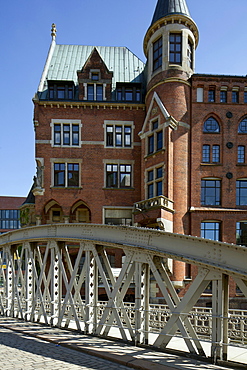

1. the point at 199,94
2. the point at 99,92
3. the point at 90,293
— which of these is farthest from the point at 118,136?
the point at 90,293

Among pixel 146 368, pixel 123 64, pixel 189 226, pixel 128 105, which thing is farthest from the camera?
pixel 123 64

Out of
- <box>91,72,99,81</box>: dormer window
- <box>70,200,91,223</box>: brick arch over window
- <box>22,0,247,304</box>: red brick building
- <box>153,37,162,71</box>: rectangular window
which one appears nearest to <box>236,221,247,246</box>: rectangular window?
<box>22,0,247,304</box>: red brick building

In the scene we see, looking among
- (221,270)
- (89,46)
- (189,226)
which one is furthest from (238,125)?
(221,270)

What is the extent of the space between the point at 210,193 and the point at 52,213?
43.0 ft

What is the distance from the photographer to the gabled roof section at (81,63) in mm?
27984

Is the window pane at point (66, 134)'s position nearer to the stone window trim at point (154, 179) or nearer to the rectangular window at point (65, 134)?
the rectangular window at point (65, 134)

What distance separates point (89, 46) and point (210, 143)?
16.2 metres

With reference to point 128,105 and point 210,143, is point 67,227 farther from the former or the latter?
point 128,105

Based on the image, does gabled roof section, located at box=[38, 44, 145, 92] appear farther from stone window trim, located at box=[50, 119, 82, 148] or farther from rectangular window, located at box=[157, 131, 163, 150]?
rectangular window, located at box=[157, 131, 163, 150]

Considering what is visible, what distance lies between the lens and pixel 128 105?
85.9 ft

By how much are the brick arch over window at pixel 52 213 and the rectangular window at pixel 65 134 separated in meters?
5.04

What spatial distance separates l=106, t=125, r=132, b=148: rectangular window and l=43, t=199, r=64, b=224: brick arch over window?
6729 mm

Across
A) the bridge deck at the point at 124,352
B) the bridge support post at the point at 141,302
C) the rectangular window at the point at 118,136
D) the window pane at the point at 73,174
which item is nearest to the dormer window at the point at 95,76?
the rectangular window at the point at 118,136

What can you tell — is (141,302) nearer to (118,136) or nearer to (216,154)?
(216,154)
